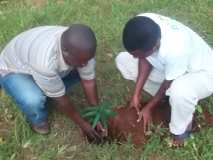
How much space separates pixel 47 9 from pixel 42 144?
1911 mm

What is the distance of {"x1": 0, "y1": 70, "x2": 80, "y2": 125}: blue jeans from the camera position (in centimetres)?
394

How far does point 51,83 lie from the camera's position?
3680 millimetres

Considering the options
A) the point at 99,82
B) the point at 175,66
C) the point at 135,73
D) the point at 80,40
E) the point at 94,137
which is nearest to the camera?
the point at 80,40

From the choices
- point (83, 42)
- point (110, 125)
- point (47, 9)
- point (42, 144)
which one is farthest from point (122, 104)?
point (47, 9)

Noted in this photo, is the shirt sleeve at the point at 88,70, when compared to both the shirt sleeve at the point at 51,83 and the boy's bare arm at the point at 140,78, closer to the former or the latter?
the shirt sleeve at the point at 51,83

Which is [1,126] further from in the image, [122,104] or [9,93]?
[122,104]

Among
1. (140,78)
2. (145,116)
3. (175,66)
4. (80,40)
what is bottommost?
(145,116)

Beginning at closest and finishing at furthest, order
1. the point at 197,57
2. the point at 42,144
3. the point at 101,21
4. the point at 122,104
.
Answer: the point at 197,57
the point at 42,144
the point at 122,104
the point at 101,21

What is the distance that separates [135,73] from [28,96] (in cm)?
81

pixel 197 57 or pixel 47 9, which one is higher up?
pixel 197 57

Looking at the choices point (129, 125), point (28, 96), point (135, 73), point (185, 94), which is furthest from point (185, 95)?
point (28, 96)

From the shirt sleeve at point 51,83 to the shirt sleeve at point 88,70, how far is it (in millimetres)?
217

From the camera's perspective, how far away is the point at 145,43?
11.4 ft

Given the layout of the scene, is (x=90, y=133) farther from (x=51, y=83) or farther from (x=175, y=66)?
(x=175, y=66)
